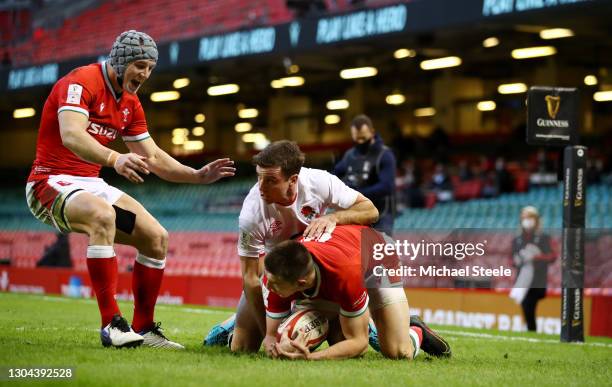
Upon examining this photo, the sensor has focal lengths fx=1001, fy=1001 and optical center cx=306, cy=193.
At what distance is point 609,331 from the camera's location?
39.0ft

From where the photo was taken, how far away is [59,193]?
680 centimetres

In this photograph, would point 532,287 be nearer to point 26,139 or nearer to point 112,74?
point 112,74

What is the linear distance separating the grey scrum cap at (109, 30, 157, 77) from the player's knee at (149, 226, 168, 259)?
114 cm

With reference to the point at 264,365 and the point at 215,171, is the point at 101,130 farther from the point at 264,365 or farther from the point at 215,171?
the point at 264,365

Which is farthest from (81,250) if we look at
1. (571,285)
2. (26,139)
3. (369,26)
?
(26,139)

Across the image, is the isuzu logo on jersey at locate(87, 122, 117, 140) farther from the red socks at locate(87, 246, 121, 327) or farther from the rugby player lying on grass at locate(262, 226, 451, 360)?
the rugby player lying on grass at locate(262, 226, 451, 360)

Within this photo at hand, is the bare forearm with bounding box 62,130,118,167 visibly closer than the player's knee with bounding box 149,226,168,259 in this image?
Yes

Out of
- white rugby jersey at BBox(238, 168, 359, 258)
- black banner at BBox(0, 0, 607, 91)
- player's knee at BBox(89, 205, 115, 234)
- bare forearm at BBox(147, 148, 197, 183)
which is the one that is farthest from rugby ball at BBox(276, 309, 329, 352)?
black banner at BBox(0, 0, 607, 91)

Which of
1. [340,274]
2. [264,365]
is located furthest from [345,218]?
[264,365]

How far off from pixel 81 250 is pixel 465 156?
9908mm

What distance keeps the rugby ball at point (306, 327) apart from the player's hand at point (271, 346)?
0.04 m

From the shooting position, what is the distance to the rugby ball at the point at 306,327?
6363 millimetres

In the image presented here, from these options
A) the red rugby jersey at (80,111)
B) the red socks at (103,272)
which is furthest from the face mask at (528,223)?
the red socks at (103,272)

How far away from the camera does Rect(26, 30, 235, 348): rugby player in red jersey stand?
6574 mm
